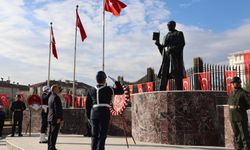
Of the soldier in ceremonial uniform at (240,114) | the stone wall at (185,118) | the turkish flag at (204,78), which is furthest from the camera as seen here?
the turkish flag at (204,78)

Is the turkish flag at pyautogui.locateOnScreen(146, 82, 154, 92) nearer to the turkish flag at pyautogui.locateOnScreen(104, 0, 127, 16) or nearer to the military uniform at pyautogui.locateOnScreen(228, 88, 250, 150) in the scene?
the turkish flag at pyautogui.locateOnScreen(104, 0, 127, 16)

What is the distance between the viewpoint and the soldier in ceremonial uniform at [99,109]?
608 cm

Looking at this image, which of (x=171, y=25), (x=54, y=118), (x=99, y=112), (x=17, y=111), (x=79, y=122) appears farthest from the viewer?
(x=79, y=122)

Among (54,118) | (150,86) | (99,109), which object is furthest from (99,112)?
(150,86)

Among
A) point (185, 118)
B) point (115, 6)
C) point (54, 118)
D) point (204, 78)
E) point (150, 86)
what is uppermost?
point (115, 6)

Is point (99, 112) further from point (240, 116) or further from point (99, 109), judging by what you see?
point (240, 116)

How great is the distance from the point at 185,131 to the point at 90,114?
176 inches

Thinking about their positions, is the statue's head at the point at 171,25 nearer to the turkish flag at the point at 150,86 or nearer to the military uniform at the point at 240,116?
the military uniform at the point at 240,116

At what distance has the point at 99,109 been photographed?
6.13 meters

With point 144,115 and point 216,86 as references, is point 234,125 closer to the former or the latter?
point 144,115

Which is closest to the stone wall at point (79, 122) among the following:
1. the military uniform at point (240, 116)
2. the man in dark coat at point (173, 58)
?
the man in dark coat at point (173, 58)

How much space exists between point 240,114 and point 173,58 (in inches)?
142

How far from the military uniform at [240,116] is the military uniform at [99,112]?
9.95 ft

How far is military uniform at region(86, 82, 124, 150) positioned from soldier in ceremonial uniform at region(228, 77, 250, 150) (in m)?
3.03
